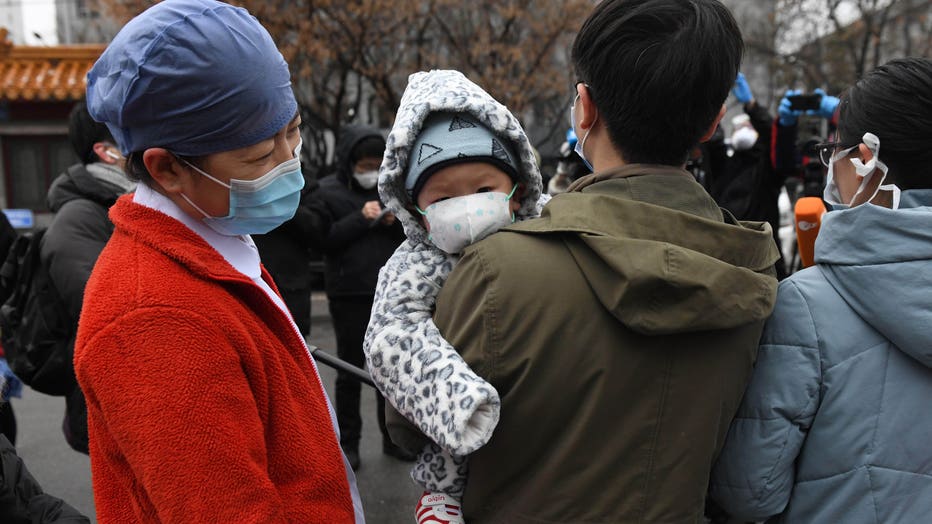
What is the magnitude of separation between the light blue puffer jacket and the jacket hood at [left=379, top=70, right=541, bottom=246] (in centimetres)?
59

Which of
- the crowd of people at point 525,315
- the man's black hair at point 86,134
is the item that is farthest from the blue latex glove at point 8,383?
the crowd of people at point 525,315

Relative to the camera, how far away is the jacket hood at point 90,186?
110 inches

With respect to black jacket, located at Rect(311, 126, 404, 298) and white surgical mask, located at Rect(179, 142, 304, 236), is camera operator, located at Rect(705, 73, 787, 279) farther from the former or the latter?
white surgical mask, located at Rect(179, 142, 304, 236)

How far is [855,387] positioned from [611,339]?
52cm

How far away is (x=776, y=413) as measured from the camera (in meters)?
1.25

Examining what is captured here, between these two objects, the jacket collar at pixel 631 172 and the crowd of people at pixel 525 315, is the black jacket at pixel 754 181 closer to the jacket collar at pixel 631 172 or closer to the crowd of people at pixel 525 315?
the crowd of people at pixel 525 315

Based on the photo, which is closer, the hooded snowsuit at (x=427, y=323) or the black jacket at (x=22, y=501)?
the hooded snowsuit at (x=427, y=323)

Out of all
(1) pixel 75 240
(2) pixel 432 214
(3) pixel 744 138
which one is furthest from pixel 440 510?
(3) pixel 744 138

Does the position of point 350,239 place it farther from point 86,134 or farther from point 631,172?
point 631,172

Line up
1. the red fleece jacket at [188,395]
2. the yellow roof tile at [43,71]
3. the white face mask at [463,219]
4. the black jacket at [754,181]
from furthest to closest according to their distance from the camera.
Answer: the yellow roof tile at [43,71] < the black jacket at [754,181] < the white face mask at [463,219] < the red fleece jacket at [188,395]

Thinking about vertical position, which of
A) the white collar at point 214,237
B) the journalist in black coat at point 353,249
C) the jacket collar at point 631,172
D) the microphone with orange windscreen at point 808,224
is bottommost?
the journalist in black coat at point 353,249

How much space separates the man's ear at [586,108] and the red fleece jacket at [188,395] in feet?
2.08

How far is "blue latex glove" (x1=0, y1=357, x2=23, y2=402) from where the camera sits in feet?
6.25

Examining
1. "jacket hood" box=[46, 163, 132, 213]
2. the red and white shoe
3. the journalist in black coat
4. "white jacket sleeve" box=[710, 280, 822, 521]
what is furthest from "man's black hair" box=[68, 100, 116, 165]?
"white jacket sleeve" box=[710, 280, 822, 521]
